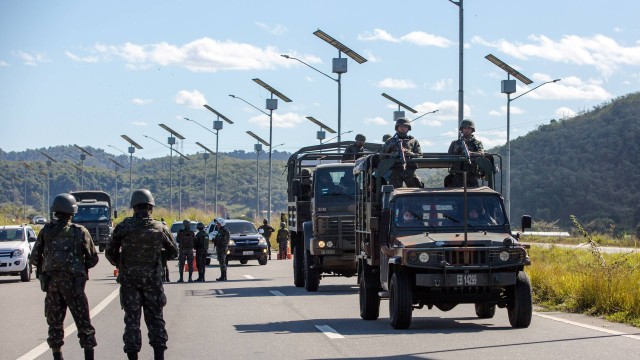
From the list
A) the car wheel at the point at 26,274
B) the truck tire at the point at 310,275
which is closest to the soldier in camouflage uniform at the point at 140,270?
the truck tire at the point at 310,275

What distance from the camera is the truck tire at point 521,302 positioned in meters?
16.0

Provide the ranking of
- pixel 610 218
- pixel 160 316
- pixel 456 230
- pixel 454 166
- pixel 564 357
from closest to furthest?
1. pixel 160 316
2. pixel 564 357
3. pixel 456 230
4. pixel 454 166
5. pixel 610 218

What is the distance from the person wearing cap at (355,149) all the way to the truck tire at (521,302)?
9857 millimetres

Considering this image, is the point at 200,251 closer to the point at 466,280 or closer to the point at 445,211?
the point at 445,211

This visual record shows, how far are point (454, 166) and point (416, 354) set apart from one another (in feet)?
17.8

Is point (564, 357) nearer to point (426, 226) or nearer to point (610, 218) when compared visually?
point (426, 226)

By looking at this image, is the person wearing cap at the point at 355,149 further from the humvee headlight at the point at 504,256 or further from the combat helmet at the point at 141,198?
the combat helmet at the point at 141,198

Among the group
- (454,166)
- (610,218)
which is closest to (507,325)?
(454,166)

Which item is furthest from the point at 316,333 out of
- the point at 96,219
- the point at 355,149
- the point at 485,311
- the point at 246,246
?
the point at 96,219

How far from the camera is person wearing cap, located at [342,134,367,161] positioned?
25594 mm

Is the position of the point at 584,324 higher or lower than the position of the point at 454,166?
lower

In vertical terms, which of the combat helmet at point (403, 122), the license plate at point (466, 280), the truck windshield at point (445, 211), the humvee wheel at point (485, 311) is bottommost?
the humvee wheel at point (485, 311)

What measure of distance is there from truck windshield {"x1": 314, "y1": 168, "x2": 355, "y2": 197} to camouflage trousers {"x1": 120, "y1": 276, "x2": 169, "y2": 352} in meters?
12.9

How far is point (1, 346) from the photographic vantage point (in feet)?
48.0
